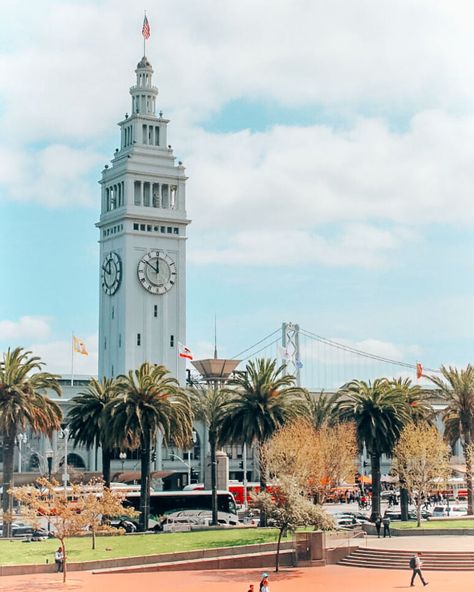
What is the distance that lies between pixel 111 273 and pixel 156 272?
20.9ft

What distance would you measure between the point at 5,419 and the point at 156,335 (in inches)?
3032

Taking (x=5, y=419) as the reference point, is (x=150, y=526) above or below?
below

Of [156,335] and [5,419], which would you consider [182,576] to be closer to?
[5,419]

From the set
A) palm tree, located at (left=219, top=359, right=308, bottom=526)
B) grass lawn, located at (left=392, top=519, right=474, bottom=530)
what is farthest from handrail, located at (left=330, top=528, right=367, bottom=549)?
palm tree, located at (left=219, top=359, right=308, bottom=526)

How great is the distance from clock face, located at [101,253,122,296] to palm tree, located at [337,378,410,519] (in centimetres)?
7091

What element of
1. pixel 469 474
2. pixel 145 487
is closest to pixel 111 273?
pixel 145 487

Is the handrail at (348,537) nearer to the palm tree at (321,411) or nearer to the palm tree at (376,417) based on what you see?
the palm tree at (376,417)

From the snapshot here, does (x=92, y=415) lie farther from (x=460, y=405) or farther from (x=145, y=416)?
(x=460, y=405)

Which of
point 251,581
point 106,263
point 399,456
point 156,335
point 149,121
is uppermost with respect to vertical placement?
point 149,121

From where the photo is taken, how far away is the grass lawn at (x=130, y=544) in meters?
56.3

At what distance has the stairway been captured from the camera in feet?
181

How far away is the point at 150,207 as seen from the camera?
146625mm

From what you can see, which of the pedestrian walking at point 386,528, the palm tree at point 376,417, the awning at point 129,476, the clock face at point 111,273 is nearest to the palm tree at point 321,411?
the palm tree at point 376,417

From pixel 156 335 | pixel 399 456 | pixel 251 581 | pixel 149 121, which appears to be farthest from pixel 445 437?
pixel 149 121
